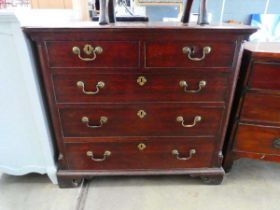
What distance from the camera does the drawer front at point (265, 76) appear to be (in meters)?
1.00

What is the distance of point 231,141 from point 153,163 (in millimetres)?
471

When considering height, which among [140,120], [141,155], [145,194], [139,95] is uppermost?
[139,95]

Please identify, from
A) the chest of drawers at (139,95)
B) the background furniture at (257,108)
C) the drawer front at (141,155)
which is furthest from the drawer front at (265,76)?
the drawer front at (141,155)

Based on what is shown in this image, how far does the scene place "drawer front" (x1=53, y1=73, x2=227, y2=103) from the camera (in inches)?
37.4

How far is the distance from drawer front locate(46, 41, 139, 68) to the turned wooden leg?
793mm

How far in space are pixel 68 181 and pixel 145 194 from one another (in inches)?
17.5

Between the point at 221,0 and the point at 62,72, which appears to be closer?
the point at 62,72

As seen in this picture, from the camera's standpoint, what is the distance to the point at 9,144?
1125 millimetres

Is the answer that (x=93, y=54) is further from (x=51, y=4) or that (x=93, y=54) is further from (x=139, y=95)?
(x=51, y=4)

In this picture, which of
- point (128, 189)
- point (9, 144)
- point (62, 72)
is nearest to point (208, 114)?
point (128, 189)

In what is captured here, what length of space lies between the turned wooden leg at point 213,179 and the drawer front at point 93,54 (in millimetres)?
793

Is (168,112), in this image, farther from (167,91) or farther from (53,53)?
(53,53)

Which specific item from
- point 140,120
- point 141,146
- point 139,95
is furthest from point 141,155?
point 139,95

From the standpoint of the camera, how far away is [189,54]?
0.91 metres
